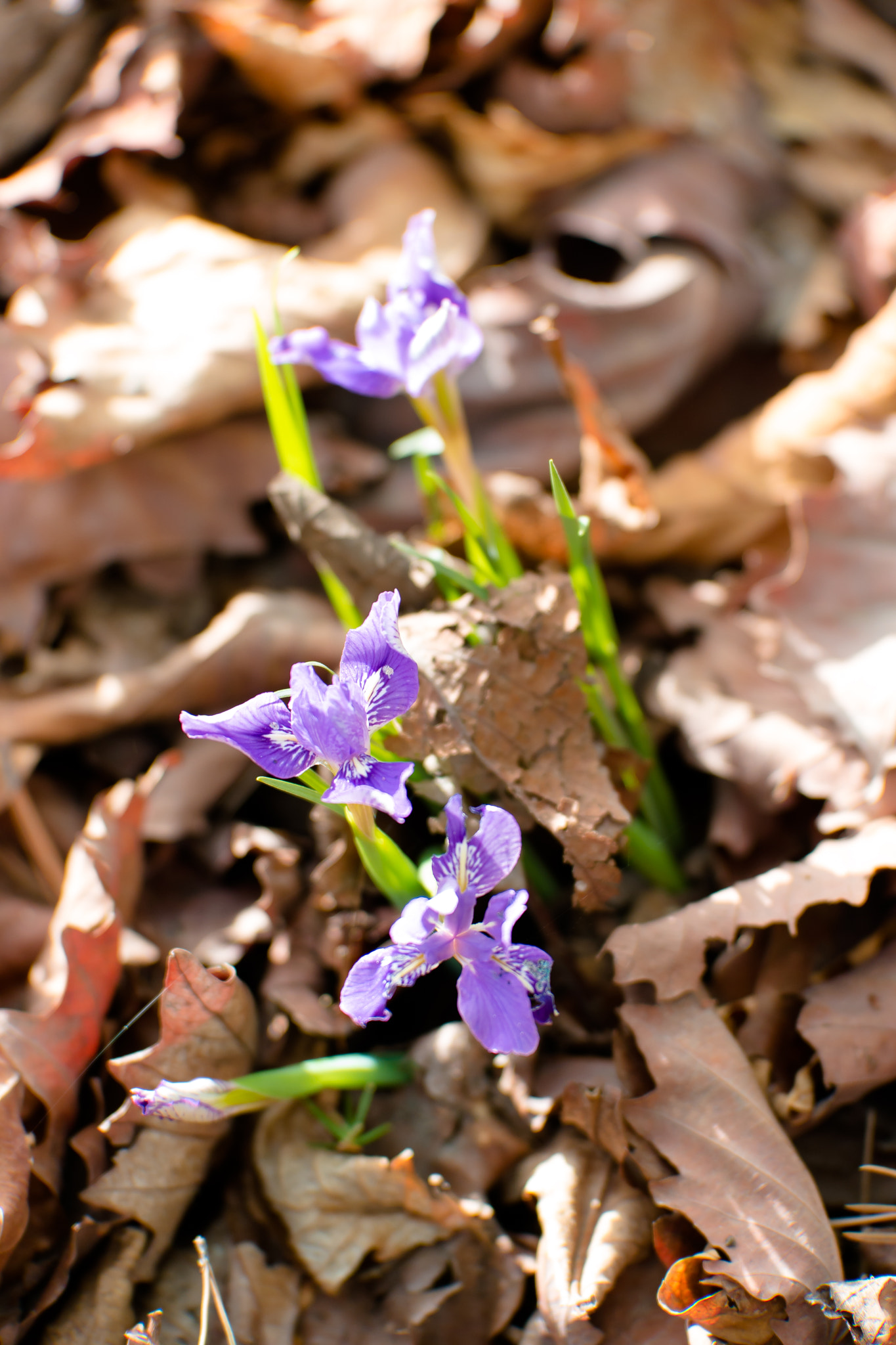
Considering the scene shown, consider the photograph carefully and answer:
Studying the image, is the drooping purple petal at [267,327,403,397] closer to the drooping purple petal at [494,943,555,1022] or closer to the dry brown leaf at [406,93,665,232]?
the drooping purple petal at [494,943,555,1022]

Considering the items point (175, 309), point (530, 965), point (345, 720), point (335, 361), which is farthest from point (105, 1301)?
point (175, 309)

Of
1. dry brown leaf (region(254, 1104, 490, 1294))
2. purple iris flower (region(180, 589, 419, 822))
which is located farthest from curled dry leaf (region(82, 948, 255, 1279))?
purple iris flower (region(180, 589, 419, 822))

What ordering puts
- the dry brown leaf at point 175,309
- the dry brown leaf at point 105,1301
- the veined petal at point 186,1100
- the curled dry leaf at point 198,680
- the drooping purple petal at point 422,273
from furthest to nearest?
the dry brown leaf at point 175,309, the curled dry leaf at point 198,680, the drooping purple petal at point 422,273, the dry brown leaf at point 105,1301, the veined petal at point 186,1100

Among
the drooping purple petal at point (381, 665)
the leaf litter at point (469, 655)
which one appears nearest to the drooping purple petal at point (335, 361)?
the leaf litter at point (469, 655)

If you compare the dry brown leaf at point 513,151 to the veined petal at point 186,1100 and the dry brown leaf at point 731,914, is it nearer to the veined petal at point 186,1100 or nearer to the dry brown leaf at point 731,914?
the dry brown leaf at point 731,914

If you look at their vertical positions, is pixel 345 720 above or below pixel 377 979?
above

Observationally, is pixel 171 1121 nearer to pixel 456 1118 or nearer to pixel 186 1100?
pixel 186 1100
